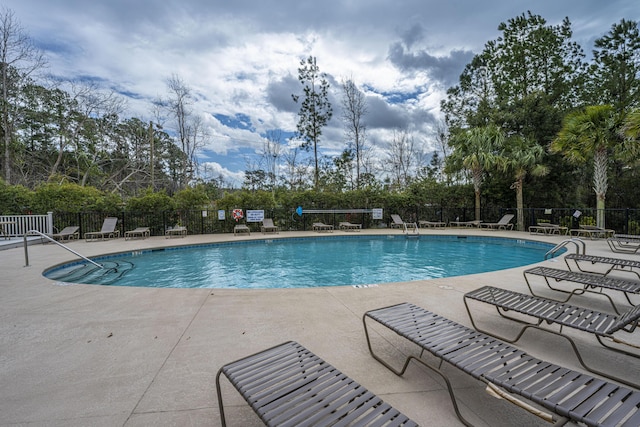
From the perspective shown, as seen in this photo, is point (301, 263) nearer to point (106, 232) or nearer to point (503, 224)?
point (106, 232)

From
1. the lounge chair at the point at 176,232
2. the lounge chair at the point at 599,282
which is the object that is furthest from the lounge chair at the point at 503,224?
the lounge chair at the point at 176,232

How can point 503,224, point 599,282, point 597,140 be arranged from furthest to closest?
point 503,224
point 597,140
point 599,282

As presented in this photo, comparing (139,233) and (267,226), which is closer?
(139,233)

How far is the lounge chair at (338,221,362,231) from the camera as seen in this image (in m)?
14.4

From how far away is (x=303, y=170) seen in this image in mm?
22719

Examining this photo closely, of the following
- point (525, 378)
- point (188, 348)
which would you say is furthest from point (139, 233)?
point (525, 378)

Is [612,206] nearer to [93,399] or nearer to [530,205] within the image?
[530,205]

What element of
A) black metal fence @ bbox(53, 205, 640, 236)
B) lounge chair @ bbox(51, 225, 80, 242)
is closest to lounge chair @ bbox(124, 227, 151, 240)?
black metal fence @ bbox(53, 205, 640, 236)

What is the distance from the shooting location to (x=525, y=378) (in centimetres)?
153

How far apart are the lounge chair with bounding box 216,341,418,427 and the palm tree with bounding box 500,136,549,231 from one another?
49.7ft

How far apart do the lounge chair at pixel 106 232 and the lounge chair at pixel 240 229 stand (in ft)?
15.4

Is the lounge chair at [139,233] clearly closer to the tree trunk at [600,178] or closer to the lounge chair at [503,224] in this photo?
the lounge chair at [503,224]

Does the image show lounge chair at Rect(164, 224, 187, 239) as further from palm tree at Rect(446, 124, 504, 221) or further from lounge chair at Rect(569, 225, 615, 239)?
lounge chair at Rect(569, 225, 615, 239)

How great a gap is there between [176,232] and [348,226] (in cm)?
810
